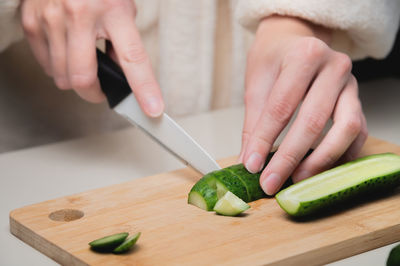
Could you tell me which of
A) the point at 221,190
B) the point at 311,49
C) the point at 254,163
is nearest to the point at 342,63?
the point at 311,49

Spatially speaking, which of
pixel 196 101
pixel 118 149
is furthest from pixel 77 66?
pixel 196 101

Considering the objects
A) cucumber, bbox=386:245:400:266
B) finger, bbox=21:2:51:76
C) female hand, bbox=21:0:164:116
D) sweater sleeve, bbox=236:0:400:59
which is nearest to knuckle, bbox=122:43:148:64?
female hand, bbox=21:0:164:116

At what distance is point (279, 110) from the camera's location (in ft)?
4.50

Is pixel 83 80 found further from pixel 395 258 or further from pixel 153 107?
pixel 395 258

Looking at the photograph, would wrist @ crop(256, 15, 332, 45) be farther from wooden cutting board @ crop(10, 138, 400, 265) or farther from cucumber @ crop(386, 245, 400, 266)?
cucumber @ crop(386, 245, 400, 266)

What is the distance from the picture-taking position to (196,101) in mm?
2064

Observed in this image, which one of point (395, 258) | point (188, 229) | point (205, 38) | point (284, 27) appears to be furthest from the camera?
point (205, 38)

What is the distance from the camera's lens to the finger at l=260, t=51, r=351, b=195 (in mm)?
1304

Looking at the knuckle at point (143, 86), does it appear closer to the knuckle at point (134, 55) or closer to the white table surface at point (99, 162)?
the knuckle at point (134, 55)

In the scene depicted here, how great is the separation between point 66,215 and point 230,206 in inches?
12.0

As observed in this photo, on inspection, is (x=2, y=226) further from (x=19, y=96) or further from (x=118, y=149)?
(x=19, y=96)

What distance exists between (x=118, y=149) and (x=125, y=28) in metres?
0.38

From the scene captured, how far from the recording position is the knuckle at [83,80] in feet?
4.71

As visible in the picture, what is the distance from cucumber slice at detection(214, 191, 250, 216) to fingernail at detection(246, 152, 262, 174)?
0.37ft
